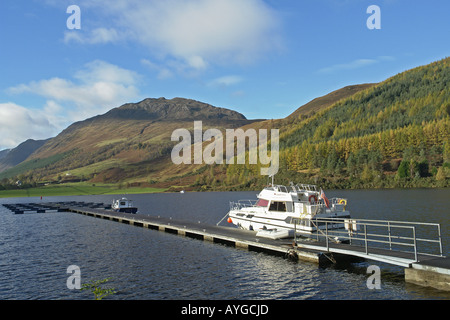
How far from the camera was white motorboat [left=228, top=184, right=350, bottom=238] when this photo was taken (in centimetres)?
3735

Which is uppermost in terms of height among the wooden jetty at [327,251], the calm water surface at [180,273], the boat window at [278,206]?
the boat window at [278,206]

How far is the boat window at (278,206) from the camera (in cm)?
4069

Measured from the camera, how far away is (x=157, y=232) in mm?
51625

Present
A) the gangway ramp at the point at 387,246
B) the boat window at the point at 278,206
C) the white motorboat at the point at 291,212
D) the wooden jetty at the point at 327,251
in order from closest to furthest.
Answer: the wooden jetty at the point at 327,251 → the gangway ramp at the point at 387,246 → the white motorboat at the point at 291,212 → the boat window at the point at 278,206

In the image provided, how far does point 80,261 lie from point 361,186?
155 meters

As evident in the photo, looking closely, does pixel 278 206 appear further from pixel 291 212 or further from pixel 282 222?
pixel 282 222

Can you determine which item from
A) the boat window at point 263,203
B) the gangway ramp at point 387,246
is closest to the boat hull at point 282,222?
the gangway ramp at point 387,246

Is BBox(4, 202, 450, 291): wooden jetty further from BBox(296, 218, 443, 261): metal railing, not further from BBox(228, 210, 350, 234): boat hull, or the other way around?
BBox(228, 210, 350, 234): boat hull

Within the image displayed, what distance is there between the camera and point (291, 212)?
39906mm

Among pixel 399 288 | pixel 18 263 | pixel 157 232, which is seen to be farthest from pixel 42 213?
pixel 399 288

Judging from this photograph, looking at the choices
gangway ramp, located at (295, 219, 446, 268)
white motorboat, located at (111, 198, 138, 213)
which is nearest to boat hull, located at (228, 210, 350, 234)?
gangway ramp, located at (295, 219, 446, 268)

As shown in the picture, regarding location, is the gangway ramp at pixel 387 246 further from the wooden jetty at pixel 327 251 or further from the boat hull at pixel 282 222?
the boat hull at pixel 282 222

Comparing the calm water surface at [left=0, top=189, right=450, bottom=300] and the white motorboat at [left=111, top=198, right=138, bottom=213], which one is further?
the white motorboat at [left=111, top=198, right=138, bottom=213]
